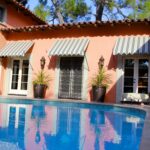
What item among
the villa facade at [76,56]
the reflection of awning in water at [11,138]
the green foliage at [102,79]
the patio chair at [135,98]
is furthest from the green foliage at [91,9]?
the reflection of awning in water at [11,138]

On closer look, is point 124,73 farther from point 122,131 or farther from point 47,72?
point 122,131

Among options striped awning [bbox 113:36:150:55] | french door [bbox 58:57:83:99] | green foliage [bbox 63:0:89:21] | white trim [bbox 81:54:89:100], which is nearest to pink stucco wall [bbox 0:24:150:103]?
white trim [bbox 81:54:89:100]

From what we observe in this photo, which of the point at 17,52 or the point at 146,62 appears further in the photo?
the point at 17,52

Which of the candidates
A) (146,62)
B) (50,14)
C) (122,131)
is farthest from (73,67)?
(50,14)

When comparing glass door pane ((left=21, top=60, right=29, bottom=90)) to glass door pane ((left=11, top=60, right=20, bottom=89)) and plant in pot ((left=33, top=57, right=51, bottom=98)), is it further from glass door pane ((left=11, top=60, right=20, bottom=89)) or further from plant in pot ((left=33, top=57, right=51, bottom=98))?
plant in pot ((left=33, top=57, right=51, bottom=98))

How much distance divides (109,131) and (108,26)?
36.2ft

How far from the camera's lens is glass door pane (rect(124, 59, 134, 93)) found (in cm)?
1645

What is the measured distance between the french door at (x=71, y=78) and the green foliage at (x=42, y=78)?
0.88m

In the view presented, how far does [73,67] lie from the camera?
1791 centimetres

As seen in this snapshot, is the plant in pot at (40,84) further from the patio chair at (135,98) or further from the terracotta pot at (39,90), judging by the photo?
the patio chair at (135,98)

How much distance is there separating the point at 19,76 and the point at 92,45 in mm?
5770

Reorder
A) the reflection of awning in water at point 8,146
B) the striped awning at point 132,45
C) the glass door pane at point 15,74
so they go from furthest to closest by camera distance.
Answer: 1. the glass door pane at point 15,74
2. the striped awning at point 132,45
3. the reflection of awning in water at point 8,146

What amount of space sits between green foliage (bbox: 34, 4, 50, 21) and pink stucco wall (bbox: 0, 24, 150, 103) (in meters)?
11.1

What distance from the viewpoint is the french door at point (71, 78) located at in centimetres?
1759
